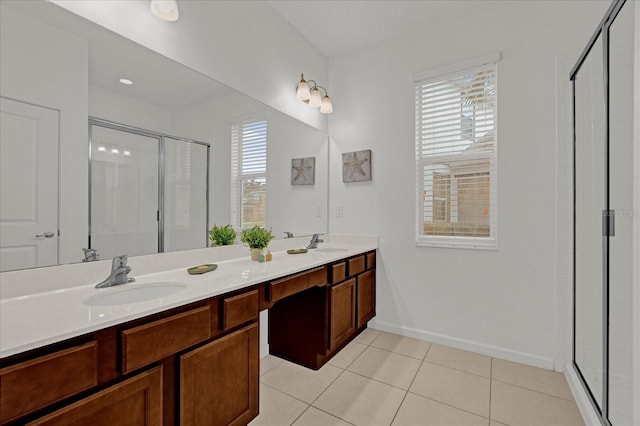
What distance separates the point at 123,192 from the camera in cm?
153

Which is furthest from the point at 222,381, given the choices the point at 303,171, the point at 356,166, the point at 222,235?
the point at 356,166

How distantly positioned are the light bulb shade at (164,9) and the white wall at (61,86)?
0.39 metres

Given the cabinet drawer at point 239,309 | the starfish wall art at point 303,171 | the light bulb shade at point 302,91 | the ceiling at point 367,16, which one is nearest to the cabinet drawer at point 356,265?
the starfish wall art at point 303,171

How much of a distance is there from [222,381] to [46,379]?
0.67 m

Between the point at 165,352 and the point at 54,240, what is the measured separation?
2.36 feet

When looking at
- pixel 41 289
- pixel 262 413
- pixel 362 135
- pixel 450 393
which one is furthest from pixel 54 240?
pixel 362 135

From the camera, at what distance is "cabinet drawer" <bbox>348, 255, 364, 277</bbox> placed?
8.07 feet

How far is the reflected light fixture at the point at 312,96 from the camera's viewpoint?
268 centimetres

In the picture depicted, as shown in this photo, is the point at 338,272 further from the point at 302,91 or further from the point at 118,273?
the point at 302,91

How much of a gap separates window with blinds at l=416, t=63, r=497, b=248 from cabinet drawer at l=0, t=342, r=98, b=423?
244 cm

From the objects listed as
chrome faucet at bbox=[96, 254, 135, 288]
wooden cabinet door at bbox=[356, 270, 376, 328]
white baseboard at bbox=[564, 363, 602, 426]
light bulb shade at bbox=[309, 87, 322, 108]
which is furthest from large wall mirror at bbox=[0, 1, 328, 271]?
white baseboard at bbox=[564, 363, 602, 426]

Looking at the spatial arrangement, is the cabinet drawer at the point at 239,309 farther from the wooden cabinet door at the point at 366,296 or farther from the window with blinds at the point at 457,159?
the window with blinds at the point at 457,159

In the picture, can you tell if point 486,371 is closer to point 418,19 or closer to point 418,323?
point 418,323

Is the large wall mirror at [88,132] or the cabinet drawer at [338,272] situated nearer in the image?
the large wall mirror at [88,132]
